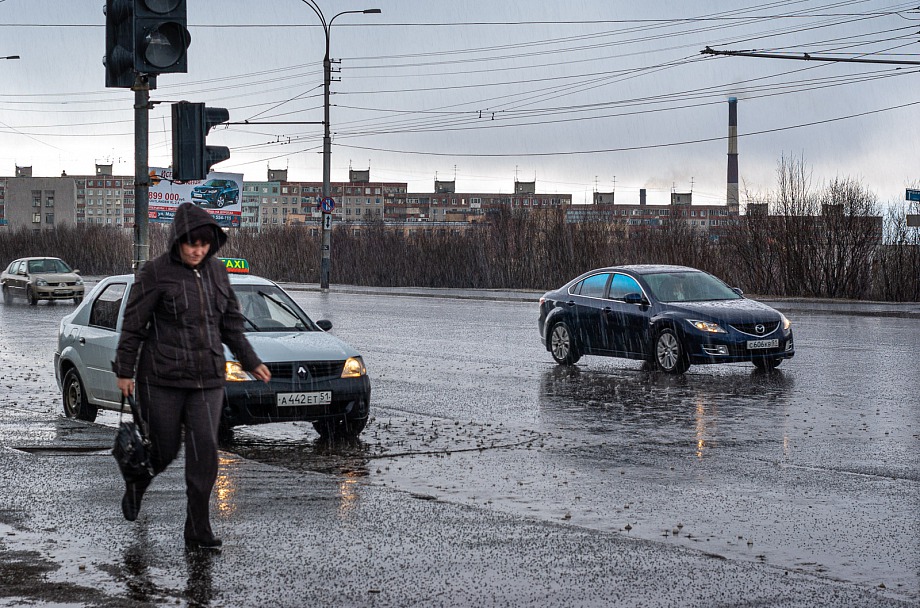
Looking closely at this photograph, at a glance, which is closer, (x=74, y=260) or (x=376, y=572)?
(x=376, y=572)

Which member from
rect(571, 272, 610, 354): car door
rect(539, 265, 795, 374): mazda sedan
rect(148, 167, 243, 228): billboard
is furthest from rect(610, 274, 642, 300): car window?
rect(148, 167, 243, 228): billboard

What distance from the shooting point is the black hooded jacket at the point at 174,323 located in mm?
6344

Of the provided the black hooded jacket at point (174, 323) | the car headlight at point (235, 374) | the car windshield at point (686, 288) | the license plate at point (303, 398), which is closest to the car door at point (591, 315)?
the car windshield at point (686, 288)

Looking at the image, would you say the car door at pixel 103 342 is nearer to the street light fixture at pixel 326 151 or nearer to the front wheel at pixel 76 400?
the front wheel at pixel 76 400

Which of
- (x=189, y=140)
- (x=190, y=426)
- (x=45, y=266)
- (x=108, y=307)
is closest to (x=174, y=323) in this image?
(x=190, y=426)

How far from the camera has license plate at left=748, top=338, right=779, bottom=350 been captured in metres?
16.8

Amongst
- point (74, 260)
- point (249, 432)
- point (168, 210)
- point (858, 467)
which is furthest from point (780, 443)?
point (74, 260)

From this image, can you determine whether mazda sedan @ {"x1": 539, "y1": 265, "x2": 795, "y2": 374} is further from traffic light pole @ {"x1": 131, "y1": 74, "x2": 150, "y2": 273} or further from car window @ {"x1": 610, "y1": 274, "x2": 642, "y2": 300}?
traffic light pole @ {"x1": 131, "y1": 74, "x2": 150, "y2": 273}

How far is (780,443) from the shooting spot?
10609mm

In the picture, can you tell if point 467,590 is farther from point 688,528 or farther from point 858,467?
point 858,467

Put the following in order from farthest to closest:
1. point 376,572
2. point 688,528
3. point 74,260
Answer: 1. point 74,260
2. point 688,528
3. point 376,572

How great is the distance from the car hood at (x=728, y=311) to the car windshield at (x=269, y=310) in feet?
23.2

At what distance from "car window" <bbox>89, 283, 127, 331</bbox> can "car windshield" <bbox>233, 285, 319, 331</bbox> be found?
1131 mm

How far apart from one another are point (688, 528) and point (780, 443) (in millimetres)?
3777
